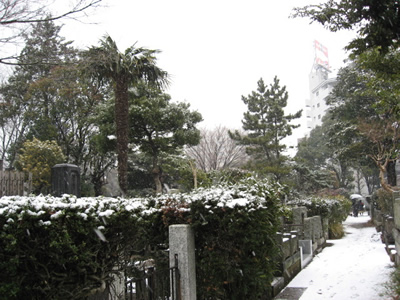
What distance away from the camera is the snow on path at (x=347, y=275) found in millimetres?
6000

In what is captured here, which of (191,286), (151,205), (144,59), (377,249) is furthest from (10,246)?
(144,59)

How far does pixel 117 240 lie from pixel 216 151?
29.3 meters

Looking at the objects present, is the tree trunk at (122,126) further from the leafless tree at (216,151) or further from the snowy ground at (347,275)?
the leafless tree at (216,151)

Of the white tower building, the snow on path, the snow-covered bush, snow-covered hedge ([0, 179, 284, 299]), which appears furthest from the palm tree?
the white tower building

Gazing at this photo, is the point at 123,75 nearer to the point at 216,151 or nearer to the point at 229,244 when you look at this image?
the point at 229,244

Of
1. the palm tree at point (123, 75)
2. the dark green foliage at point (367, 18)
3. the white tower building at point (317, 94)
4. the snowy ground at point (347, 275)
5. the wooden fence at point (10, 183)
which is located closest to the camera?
the dark green foliage at point (367, 18)

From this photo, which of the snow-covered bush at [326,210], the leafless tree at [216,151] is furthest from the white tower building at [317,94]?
the snow-covered bush at [326,210]

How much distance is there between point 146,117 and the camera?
21.0 metres

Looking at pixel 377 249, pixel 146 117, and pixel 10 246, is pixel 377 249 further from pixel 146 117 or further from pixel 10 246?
pixel 146 117

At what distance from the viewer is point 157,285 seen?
159 inches

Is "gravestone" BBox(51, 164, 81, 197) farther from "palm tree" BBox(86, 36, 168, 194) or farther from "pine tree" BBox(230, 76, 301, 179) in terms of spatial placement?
"pine tree" BBox(230, 76, 301, 179)

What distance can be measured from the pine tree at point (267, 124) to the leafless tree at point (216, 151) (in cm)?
360

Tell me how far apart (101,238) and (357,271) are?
20.9 feet

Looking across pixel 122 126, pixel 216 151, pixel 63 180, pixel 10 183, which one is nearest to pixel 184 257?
pixel 63 180
